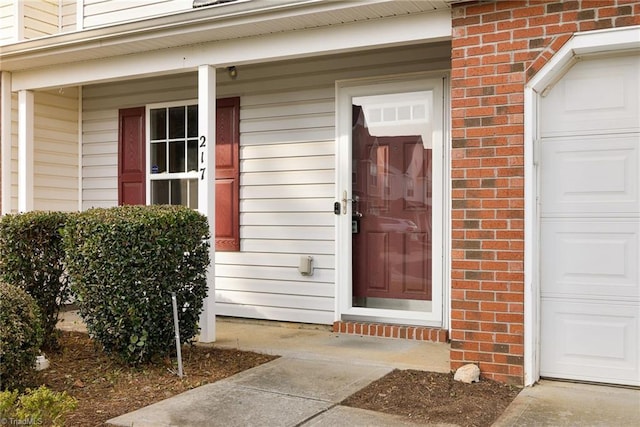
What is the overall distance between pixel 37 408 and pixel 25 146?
4585 mm

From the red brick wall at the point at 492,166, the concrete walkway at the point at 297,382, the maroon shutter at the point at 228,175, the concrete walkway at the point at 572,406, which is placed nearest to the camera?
the concrete walkway at the point at 572,406

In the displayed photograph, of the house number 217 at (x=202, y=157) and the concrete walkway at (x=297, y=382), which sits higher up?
the house number 217 at (x=202, y=157)

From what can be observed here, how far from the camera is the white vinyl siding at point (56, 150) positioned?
7230mm

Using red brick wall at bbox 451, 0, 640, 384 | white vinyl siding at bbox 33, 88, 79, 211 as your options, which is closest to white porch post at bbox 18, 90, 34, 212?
white vinyl siding at bbox 33, 88, 79, 211

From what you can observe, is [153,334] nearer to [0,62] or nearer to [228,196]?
[228,196]

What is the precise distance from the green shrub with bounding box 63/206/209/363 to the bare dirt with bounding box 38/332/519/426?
0.24 m

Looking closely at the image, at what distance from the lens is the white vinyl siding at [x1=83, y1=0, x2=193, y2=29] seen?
584 cm

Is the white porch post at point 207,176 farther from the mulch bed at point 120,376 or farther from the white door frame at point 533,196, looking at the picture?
the white door frame at point 533,196

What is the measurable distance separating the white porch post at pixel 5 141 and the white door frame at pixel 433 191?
149 inches

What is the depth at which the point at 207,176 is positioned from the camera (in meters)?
5.46

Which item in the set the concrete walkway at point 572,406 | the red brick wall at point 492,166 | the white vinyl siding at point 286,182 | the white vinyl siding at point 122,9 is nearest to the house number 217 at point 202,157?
the white vinyl siding at point 286,182

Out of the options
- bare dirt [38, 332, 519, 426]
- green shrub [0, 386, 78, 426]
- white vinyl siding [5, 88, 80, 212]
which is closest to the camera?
green shrub [0, 386, 78, 426]

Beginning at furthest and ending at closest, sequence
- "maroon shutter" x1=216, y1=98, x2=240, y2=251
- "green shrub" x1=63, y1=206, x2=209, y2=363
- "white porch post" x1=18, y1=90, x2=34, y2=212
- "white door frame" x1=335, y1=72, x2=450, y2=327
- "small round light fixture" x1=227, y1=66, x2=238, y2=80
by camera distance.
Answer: "white porch post" x1=18, y1=90, x2=34, y2=212 → "maroon shutter" x1=216, y1=98, x2=240, y2=251 → "small round light fixture" x1=227, y1=66, x2=238, y2=80 → "white door frame" x1=335, y1=72, x2=450, y2=327 → "green shrub" x1=63, y1=206, x2=209, y2=363

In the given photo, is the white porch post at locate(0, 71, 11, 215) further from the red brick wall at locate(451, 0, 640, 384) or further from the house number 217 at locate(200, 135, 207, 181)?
the red brick wall at locate(451, 0, 640, 384)
